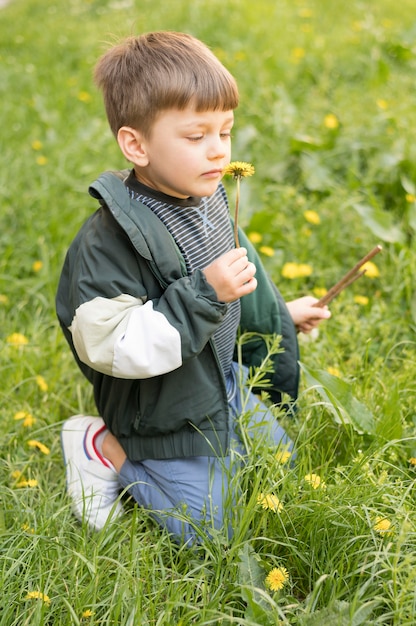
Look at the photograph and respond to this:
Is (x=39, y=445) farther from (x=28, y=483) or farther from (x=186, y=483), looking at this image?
(x=186, y=483)

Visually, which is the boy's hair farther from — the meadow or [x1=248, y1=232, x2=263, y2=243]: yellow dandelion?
[x1=248, y1=232, x2=263, y2=243]: yellow dandelion

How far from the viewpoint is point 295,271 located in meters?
2.61

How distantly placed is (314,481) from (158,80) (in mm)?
951

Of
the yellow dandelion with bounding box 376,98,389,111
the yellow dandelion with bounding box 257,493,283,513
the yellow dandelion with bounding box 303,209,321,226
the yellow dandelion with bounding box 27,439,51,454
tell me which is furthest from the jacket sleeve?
the yellow dandelion with bounding box 376,98,389,111

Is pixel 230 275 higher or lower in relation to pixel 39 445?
higher

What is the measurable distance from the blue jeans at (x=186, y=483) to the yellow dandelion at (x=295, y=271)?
2.49 ft

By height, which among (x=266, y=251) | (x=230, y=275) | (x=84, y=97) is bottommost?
(x=266, y=251)

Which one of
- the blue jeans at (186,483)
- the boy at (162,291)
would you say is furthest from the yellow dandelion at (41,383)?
the blue jeans at (186,483)

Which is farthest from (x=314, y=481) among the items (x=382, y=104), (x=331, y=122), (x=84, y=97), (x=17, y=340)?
(x=84, y=97)

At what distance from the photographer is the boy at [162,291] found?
1.62m

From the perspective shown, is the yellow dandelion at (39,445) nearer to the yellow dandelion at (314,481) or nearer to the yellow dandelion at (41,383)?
the yellow dandelion at (41,383)

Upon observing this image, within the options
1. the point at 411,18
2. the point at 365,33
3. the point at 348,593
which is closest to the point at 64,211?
the point at 348,593

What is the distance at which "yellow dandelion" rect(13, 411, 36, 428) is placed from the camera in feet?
6.85

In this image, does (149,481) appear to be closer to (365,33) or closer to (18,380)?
(18,380)
